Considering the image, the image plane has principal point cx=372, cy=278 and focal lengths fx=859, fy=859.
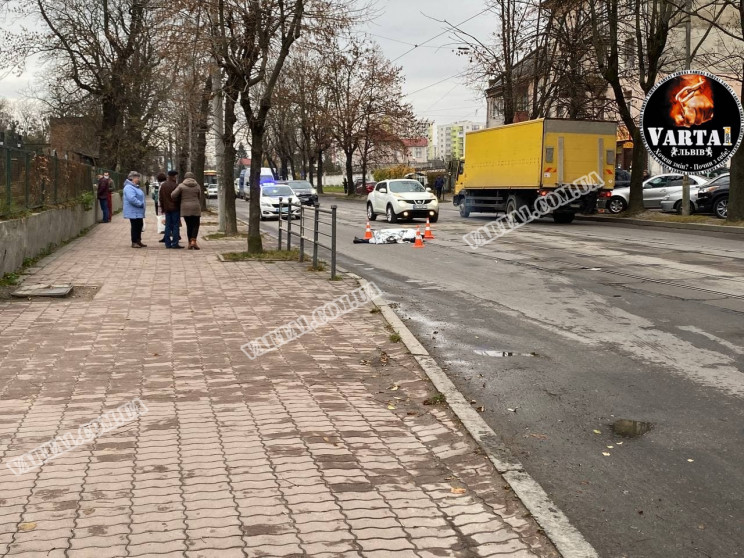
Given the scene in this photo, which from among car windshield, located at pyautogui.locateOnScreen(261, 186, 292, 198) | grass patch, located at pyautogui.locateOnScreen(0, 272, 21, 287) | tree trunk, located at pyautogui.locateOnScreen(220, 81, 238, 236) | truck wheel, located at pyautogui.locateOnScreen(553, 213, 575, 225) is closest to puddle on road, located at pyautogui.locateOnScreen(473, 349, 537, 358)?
grass patch, located at pyautogui.locateOnScreen(0, 272, 21, 287)

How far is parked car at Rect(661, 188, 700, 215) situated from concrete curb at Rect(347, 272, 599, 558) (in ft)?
82.3

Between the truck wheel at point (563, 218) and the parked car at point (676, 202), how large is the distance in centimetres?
443

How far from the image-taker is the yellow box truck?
90.6ft

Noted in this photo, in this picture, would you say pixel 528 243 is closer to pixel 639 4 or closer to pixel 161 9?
pixel 161 9

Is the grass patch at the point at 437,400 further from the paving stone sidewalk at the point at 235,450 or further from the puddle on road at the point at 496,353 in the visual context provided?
the puddle on road at the point at 496,353

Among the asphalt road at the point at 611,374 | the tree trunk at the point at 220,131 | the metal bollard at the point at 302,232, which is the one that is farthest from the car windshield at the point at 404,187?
the metal bollard at the point at 302,232

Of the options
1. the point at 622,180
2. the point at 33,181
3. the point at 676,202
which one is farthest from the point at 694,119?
the point at 33,181

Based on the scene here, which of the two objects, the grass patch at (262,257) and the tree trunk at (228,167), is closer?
the grass patch at (262,257)

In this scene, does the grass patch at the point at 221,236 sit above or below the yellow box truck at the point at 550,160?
below

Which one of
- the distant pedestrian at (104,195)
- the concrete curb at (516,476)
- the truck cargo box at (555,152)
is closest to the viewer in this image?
the concrete curb at (516,476)

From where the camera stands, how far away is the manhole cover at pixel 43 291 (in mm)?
10758

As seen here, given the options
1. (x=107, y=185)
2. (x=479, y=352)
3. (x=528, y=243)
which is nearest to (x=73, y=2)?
(x=107, y=185)

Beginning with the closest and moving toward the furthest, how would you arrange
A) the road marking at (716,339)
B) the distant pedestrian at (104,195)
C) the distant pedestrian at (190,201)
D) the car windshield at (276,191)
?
the road marking at (716,339), the distant pedestrian at (190,201), the distant pedestrian at (104,195), the car windshield at (276,191)

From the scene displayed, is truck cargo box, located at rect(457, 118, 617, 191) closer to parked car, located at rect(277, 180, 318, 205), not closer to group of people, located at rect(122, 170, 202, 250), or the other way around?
group of people, located at rect(122, 170, 202, 250)
